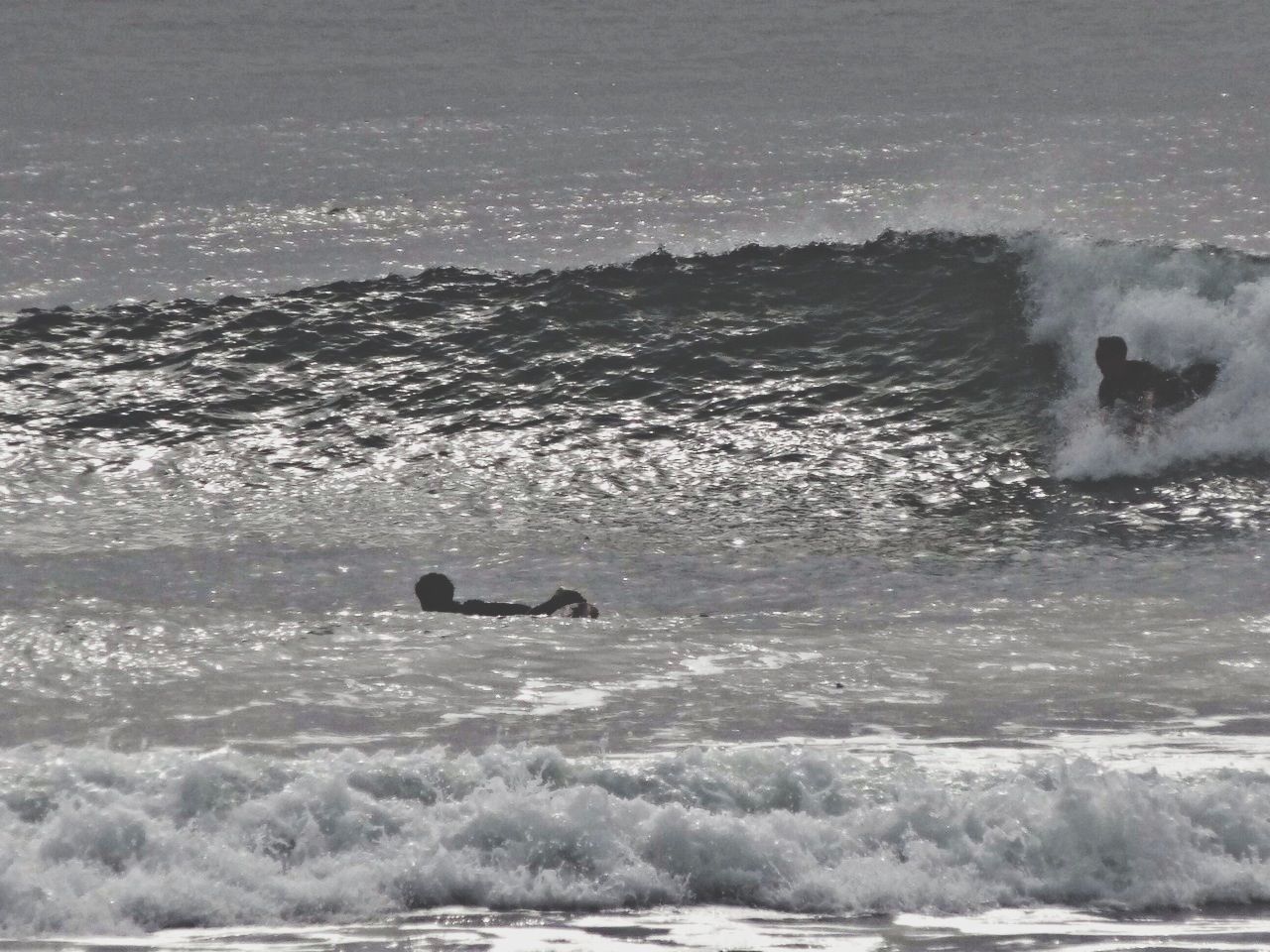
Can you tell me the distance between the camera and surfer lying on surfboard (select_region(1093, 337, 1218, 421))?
1252 cm

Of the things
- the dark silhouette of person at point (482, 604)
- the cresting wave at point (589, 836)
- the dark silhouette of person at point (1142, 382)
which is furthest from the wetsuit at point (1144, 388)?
the cresting wave at point (589, 836)

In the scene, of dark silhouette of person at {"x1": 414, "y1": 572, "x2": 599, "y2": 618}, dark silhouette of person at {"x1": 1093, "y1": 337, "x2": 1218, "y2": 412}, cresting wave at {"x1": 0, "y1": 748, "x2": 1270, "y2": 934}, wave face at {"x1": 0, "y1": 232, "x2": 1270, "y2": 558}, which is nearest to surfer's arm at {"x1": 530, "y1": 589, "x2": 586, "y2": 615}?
dark silhouette of person at {"x1": 414, "y1": 572, "x2": 599, "y2": 618}

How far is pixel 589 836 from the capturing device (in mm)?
5992

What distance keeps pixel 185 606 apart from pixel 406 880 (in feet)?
13.1

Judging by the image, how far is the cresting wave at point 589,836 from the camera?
5699 mm

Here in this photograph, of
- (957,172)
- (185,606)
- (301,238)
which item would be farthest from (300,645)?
(957,172)

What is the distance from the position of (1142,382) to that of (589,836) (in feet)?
26.7

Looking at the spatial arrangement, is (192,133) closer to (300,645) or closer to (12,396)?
(12,396)

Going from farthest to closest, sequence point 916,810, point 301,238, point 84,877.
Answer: point 301,238 < point 916,810 < point 84,877

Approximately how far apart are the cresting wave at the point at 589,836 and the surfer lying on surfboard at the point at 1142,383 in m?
6.60

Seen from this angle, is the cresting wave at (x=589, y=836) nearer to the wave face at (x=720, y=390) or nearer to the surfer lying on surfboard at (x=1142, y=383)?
the wave face at (x=720, y=390)

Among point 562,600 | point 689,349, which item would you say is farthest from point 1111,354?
point 562,600

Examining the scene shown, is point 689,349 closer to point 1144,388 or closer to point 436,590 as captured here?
point 1144,388

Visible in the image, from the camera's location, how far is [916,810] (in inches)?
241
